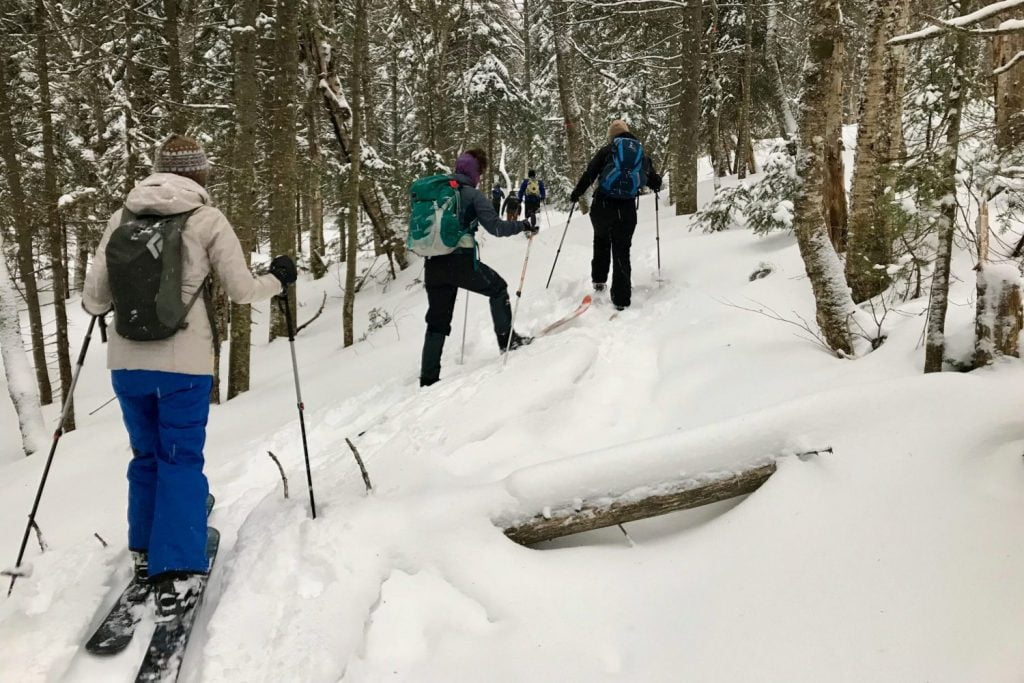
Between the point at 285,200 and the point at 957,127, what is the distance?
809 centimetres

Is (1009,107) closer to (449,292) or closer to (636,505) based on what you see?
(636,505)

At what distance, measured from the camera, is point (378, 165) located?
15.1 metres

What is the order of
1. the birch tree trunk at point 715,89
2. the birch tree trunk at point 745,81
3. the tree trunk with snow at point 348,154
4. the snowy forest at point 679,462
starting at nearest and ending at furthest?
the snowy forest at point 679,462 → the tree trunk with snow at point 348,154 → the birch tree trunk at point 745,81 → the birch tree trunk at point 715,89

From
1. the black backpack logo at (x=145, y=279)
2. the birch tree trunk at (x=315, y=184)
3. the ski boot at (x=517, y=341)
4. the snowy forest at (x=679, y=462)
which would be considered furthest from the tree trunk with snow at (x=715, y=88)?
the black backpack logo at (x=145, y=279)

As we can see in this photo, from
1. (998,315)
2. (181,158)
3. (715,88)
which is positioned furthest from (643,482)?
(715,88)

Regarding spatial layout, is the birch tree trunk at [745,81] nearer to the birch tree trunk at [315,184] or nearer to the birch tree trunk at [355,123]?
the birch tree trunk at [355,123]

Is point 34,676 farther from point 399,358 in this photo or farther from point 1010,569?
point 399,358

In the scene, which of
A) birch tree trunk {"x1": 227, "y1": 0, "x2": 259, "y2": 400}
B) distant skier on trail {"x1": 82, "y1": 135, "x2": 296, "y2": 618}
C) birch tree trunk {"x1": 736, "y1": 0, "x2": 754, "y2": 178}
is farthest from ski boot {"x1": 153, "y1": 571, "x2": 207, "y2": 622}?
birch tree trunk {"x1": 736, "y1": 0, "x2": 754, "y2": 178}

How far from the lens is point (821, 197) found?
4527mm

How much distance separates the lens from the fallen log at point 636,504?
2.96 metres

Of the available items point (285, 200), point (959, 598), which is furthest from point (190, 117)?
point (959, 598)

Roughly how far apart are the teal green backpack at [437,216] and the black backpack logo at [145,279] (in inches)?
100

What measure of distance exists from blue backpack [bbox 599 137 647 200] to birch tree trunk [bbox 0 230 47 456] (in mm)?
7701

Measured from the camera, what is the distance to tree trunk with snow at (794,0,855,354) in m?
4.52
